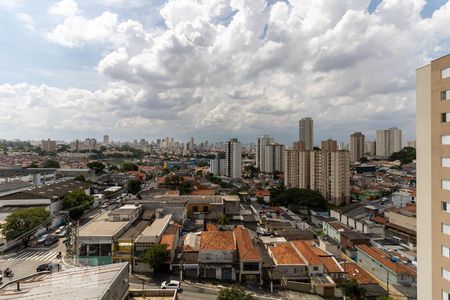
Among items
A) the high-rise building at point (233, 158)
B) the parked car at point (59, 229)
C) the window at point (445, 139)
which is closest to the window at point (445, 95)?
the window at point (445, 139)

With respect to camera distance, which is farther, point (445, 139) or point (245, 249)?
point (245, 249)

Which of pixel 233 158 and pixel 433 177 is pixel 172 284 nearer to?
pixel 433 177

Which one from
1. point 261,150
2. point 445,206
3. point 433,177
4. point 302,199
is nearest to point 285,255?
point 445,206

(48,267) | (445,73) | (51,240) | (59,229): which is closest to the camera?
(445,73)

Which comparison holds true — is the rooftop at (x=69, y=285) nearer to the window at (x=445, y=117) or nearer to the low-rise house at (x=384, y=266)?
the window at (x=445, y=117)

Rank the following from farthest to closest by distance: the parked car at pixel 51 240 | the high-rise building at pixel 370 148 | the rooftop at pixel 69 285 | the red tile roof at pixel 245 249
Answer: the high-rise building at pixel 370 148 → the parked car at pixel 51 240 → the red tile roof at pixel 245 249 → the rooftop at pixel 69 285

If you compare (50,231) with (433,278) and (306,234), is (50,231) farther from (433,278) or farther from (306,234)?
(433,278)

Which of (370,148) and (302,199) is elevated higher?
(370,148)

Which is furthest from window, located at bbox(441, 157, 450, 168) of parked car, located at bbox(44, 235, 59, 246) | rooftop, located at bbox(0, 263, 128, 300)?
parked car, located at bbox(44, 235, 59, 246)
